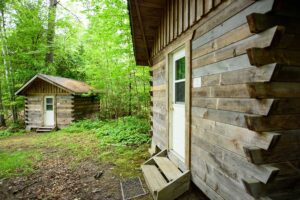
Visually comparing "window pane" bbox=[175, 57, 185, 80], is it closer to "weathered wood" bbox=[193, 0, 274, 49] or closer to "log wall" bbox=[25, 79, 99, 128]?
"weathered wood" bbox=[193, 0, 274, 49]

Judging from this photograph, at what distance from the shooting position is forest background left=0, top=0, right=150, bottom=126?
29.0 feet

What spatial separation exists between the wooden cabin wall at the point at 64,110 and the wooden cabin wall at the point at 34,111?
1221 mm

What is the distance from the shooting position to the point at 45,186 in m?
4.08

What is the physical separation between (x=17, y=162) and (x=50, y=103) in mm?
7147

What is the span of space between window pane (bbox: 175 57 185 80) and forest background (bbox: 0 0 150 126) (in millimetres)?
4924

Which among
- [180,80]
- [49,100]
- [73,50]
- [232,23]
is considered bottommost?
[49,100]

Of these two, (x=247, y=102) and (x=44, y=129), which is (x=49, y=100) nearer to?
(x=44, y=129)

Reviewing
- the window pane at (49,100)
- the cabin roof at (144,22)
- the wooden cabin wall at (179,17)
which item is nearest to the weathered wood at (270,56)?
the wooden cabin wall at (179,17)

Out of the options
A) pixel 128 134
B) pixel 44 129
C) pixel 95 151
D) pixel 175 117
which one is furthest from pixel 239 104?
pixel 44 129

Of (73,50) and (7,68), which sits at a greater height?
(73,50)

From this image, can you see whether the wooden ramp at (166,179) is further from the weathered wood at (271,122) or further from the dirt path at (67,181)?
the weathered wood at (271,122)

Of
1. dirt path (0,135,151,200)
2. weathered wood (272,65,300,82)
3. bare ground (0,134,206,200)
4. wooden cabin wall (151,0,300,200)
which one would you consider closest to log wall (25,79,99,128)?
bare ground (0,134,206,200)

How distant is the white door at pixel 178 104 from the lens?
12.7 ft

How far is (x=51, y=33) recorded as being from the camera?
14938mm
